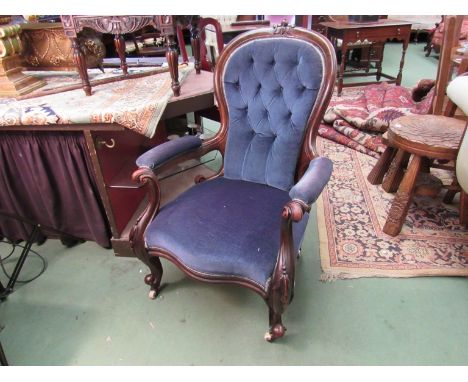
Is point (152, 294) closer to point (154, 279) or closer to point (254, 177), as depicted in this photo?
point (154, 279)

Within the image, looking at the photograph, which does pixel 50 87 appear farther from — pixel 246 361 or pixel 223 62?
pixel 246 361

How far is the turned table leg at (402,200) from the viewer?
65.1 inches

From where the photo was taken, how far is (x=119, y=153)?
5.47ft

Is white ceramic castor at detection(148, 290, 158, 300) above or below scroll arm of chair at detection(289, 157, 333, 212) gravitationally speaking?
below

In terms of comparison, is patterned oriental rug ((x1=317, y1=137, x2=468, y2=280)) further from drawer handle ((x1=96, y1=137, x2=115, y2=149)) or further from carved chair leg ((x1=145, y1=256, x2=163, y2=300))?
drawer handle ((x1=96, y1=137, x2=115, y2=149))

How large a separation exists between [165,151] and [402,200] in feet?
4.01

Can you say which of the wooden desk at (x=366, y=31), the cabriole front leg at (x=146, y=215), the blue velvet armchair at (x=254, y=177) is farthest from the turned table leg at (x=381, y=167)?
the wooden desk at (x=366, y=31)

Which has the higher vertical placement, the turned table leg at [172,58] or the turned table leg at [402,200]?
the turned table leg at [172,58]

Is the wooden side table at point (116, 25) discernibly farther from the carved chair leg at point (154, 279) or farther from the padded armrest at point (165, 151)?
the carved chair leg at point (154, 279)

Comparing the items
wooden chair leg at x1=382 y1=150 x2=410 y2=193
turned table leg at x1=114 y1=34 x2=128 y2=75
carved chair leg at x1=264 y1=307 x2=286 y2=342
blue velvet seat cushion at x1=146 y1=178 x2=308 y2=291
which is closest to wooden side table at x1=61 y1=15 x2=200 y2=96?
turned table leg at x1=114 y1=34 x2=128 y2=75

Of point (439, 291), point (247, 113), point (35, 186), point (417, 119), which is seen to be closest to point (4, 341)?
point (35, 186)

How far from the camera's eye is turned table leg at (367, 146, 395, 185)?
2111 millimetres

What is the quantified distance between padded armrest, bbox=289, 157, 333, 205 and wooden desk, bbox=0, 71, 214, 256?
70 cm

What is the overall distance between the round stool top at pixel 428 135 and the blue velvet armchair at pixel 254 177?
611 millimetres
